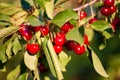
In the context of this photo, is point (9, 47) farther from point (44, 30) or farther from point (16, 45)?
point (44, 30)

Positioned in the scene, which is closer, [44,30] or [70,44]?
[44,30]

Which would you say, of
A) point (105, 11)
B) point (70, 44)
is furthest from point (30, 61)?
point (105, 11)

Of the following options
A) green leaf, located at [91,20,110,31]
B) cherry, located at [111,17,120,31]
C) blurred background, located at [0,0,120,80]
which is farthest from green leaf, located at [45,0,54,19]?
blurred background, located at [0,0,120,80]

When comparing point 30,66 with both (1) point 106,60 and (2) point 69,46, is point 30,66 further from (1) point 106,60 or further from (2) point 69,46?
(1) point 106,60

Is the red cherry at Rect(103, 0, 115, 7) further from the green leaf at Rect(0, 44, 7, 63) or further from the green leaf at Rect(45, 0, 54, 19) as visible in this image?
the green leaf at Rect(0, 44, 7, 63)

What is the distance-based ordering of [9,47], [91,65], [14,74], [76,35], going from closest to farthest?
[76,35] < [9,47] < [14,74] < [91,65]

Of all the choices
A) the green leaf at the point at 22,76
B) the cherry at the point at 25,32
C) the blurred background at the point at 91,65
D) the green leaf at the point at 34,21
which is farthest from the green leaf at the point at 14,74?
the blurred background at the point at 91,65

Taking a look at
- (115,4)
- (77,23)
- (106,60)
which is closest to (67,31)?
(77,23)
